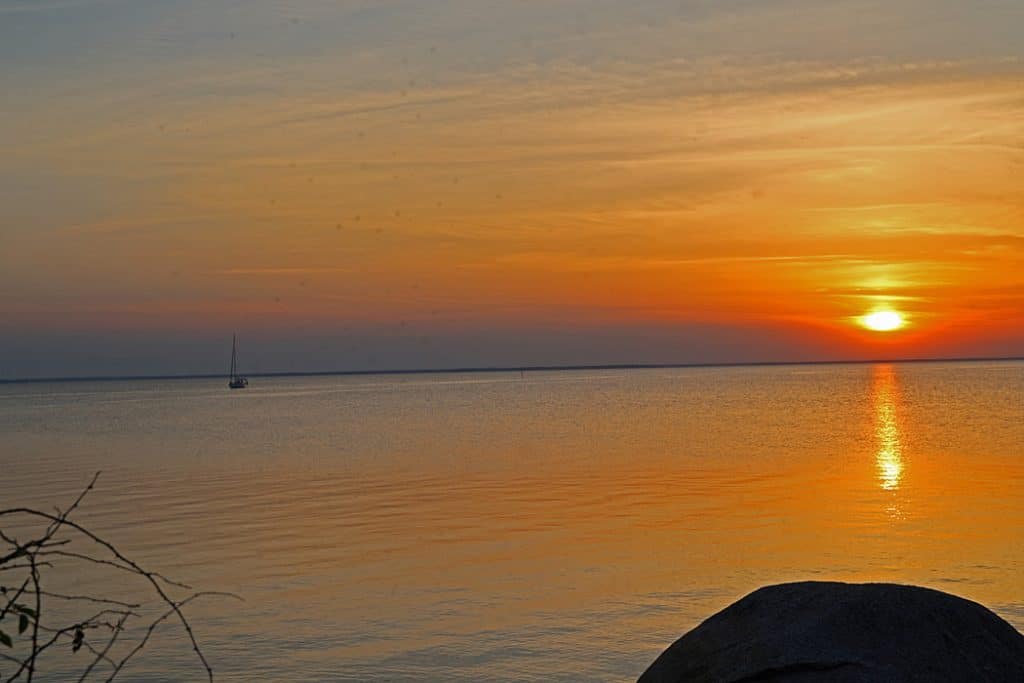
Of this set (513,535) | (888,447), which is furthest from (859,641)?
A: (888,447)

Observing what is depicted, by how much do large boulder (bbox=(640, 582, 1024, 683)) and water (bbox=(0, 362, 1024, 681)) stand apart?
7957 mm

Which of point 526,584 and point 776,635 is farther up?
point 776,635

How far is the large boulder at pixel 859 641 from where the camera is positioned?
566cm

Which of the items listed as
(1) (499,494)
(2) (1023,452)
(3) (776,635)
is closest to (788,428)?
(2) (1023,452)

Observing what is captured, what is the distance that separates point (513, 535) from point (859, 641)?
60.8 feet

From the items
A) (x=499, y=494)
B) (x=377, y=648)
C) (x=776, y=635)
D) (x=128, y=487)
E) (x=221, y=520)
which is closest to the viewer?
(x=776, y=635)

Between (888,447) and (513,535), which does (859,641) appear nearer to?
(513,535)

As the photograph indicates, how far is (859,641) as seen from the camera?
18.9 ft

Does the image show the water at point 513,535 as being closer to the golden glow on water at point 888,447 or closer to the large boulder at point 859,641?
the golden glow on water at point 888,447

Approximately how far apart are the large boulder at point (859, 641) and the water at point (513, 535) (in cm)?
796

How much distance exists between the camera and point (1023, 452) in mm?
42062

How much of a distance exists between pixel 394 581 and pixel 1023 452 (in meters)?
29.4

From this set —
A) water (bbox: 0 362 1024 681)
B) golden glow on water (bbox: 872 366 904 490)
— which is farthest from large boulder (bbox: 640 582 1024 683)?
golden glow on water (bbox: 872 366 904 490)

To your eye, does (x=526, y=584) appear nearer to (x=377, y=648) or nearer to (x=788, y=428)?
(x=377, y=648)
